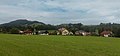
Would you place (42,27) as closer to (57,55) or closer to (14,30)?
(14,30)

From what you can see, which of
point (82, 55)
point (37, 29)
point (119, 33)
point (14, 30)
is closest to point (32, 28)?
point (37, 29)

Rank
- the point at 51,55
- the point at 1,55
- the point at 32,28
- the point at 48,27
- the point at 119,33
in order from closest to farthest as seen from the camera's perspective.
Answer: the point at 1,55 < the point at 51,55 < the point at 119,33 < the point at 32,28 < the point at 48,27

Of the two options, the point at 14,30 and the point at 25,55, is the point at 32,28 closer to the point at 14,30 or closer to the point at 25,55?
the point at 14,30

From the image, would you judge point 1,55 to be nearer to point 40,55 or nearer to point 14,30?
point 40,55

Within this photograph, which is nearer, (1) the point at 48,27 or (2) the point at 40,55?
(2) the point at 40,55

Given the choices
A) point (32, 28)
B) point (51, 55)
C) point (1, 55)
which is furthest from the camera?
point (32, 28)

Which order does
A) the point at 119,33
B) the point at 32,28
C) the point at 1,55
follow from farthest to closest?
the point at 32,28 → the point at 119,33 → the point at 1,55

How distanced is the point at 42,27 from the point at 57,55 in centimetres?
17120

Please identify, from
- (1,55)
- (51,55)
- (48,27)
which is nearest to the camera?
(1,55)

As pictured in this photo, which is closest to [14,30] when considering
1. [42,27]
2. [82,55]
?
[42,27]

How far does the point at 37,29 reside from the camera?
187 m

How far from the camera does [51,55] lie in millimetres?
19859

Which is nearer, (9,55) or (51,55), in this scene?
(9,55)

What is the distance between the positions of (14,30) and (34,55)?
126438mm
